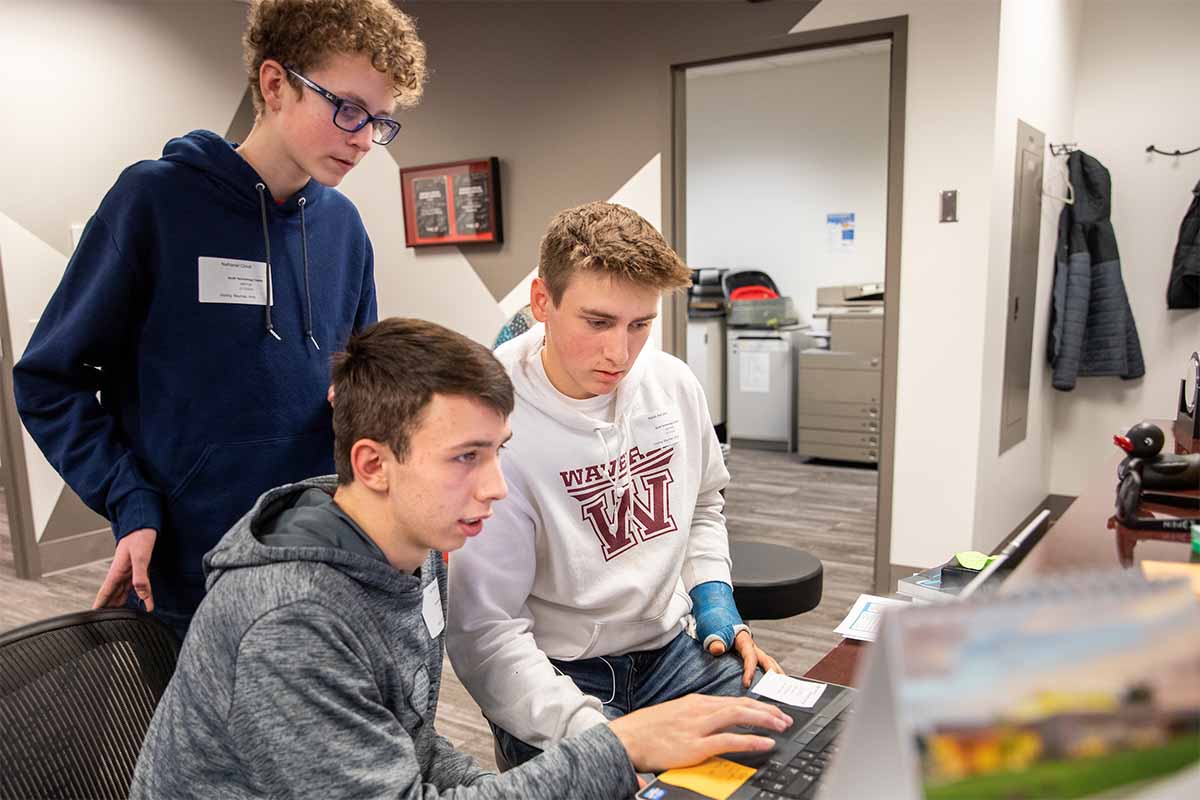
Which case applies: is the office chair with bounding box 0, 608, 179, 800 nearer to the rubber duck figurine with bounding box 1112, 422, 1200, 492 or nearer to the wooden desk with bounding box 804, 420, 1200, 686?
the wooden desk with bounding box 804, 420, 1200, 686

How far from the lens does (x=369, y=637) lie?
90 cm

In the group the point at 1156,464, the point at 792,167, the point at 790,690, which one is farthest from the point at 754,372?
the point at 790,690

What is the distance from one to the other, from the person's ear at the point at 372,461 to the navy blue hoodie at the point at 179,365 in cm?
54

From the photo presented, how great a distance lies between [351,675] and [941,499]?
289 centimetres

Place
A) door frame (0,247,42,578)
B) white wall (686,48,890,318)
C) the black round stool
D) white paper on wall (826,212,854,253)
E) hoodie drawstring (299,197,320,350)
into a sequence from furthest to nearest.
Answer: white paper on wall (826,212,854,253) → white wall (686,48,890,318) → door frame (0,247,42,578) → the black round stool → hoodie drawstring (299,197,320,350)

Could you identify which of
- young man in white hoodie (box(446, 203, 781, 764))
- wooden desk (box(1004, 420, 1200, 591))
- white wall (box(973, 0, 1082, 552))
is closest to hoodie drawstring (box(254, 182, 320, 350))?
young man in white hoodie (box(446, 203, 781, 764))

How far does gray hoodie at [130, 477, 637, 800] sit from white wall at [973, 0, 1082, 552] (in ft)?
9.04

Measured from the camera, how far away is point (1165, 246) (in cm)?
418

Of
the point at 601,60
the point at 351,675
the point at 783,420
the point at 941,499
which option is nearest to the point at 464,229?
the point at 601,60

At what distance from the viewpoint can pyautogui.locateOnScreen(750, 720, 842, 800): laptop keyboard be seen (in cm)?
83

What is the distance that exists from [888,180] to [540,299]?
90.0 inches

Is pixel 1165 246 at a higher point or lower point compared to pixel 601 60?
lower

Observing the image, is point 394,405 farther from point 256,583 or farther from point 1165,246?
point 1165,246

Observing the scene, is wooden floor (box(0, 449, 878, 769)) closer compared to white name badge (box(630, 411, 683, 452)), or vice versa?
white name badge (box(630, 411, 683, 452))
